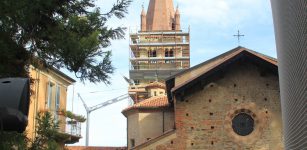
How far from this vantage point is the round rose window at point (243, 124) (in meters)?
26.6

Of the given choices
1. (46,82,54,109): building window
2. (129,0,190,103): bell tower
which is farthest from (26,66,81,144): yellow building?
(129,0,190,103): bell tower

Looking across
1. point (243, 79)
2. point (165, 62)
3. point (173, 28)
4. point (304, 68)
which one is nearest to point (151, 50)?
point (165, 62)

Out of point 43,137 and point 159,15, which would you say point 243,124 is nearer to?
point 43,137

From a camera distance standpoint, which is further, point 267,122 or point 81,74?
point 267,122

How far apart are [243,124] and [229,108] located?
118cm

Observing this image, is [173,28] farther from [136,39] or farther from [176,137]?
[176,137]

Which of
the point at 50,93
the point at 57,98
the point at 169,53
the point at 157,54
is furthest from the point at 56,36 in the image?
the point at 169,53

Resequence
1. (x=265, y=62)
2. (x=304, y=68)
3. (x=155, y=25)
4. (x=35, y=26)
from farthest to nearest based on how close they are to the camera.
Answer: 1. (x=155, y=25)
2. (x=265, y=62)
3. (x=304, y=68)
4. (x=35, y=26)

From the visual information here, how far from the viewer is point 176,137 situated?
2636 centimetres

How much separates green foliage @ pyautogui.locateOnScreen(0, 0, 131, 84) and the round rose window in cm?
1898

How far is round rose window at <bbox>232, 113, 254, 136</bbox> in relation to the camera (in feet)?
87.2

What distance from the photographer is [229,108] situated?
87.7 ft

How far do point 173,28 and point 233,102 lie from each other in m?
61.7

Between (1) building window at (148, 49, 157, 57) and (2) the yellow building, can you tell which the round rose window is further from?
(1) building window at (148, 49, 157, 57)
